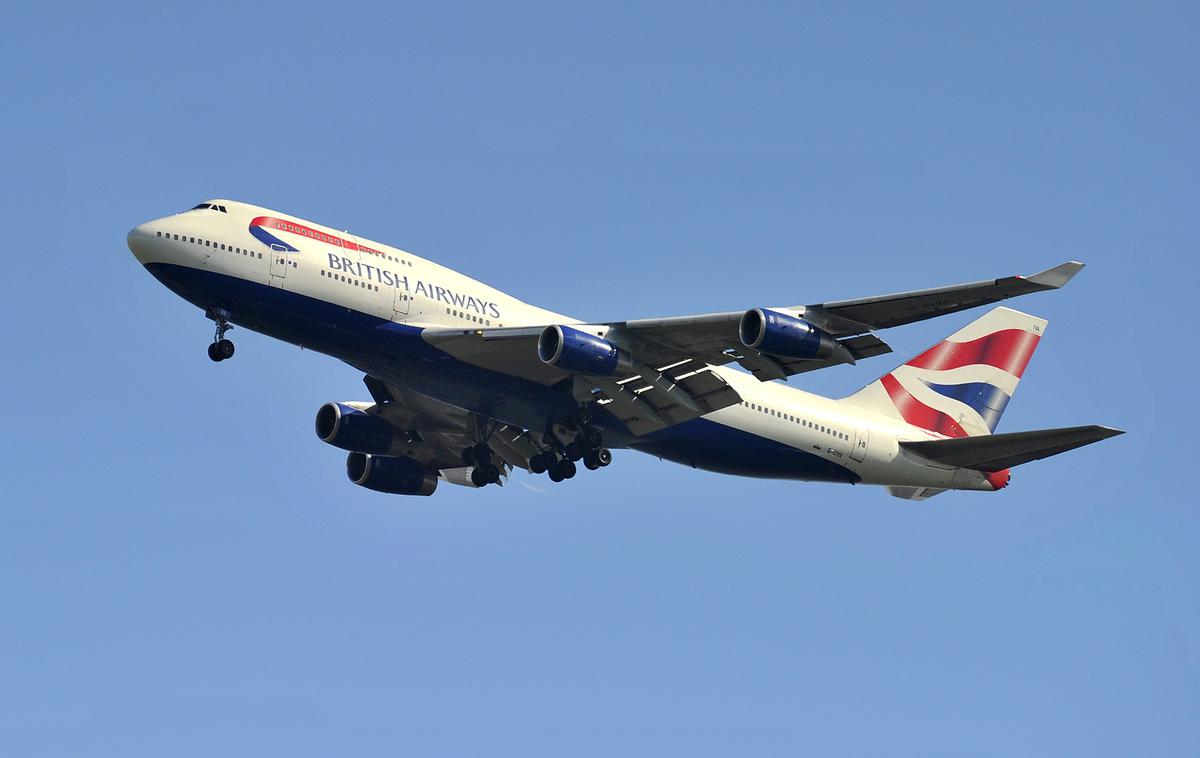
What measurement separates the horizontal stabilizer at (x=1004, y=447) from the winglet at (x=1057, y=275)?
23.9ft

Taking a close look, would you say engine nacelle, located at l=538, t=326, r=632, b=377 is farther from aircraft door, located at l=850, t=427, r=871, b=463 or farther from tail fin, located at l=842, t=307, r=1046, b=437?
tail fin, located at l=842, t=307, r=1046, b=437

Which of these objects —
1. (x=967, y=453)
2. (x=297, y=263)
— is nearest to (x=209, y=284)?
(x=297, y=263)

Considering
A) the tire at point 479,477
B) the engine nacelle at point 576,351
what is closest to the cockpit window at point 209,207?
the engine nacelle at point 576,351

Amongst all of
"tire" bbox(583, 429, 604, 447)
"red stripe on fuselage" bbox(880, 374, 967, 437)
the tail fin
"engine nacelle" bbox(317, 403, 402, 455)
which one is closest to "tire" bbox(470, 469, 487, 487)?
"engine nacelle" bbox(317, 403, 402, 455)

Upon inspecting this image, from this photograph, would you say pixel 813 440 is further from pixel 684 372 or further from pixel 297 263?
pixel 297 263

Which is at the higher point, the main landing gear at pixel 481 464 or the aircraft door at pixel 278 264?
the aircraft door at pixel 278 264

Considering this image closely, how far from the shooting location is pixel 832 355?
37.8 metres

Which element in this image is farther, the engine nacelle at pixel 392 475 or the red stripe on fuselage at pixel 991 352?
the red stripe on fuselage at pixel 991 352

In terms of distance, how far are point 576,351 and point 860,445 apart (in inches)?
457

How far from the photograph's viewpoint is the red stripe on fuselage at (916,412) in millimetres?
49312

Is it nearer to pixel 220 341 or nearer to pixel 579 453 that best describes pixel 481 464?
pixel 579 453

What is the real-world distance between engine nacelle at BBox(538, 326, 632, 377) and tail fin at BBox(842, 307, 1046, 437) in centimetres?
1181

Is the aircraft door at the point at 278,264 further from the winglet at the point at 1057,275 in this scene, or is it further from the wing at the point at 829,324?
the winglet at the point at 1057,275

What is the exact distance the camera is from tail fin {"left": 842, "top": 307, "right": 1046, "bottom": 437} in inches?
1949
